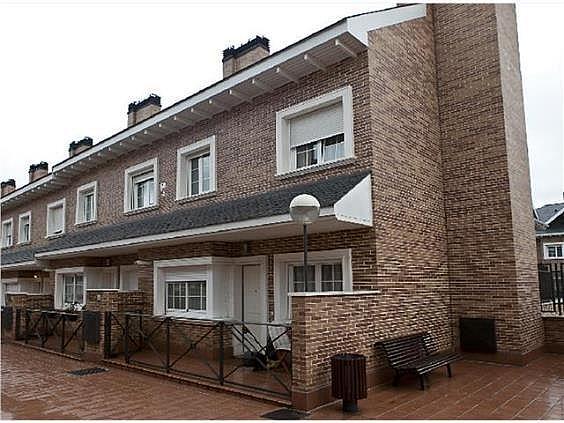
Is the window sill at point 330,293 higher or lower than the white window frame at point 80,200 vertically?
lower

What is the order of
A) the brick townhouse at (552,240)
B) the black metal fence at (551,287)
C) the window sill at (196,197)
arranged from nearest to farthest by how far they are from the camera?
the window sill at (196,197), the black metal fence at (551,287), the brick townhouse at (552,240)

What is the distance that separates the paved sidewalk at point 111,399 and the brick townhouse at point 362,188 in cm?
167

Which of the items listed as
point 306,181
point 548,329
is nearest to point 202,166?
point 306,181

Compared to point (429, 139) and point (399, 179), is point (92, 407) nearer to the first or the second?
point (399, 179)

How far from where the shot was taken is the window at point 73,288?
15.7m

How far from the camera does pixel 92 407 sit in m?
7.01

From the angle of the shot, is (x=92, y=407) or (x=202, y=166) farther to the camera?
(x=202, y=166)

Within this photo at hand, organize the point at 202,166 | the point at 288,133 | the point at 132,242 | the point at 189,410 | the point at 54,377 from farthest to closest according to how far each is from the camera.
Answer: the point at 202,166, the point at 132,242, the point at 288,133, the point at 54,377, the point at 189,410

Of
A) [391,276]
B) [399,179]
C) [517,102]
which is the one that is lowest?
[391,276]

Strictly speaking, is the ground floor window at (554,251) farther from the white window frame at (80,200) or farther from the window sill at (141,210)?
the white window frame at (80,200)

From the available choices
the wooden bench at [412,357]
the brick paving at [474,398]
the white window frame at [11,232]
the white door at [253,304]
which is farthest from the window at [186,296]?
the white window frame at [11,232]

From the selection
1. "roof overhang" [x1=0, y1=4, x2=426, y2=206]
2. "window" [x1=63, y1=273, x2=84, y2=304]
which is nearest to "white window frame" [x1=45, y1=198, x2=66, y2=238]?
"window" [x1=63, y1=273, x2=84, y2=304]

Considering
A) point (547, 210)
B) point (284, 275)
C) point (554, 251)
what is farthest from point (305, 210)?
point (547, 210)

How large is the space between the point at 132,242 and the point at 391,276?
619 cm
